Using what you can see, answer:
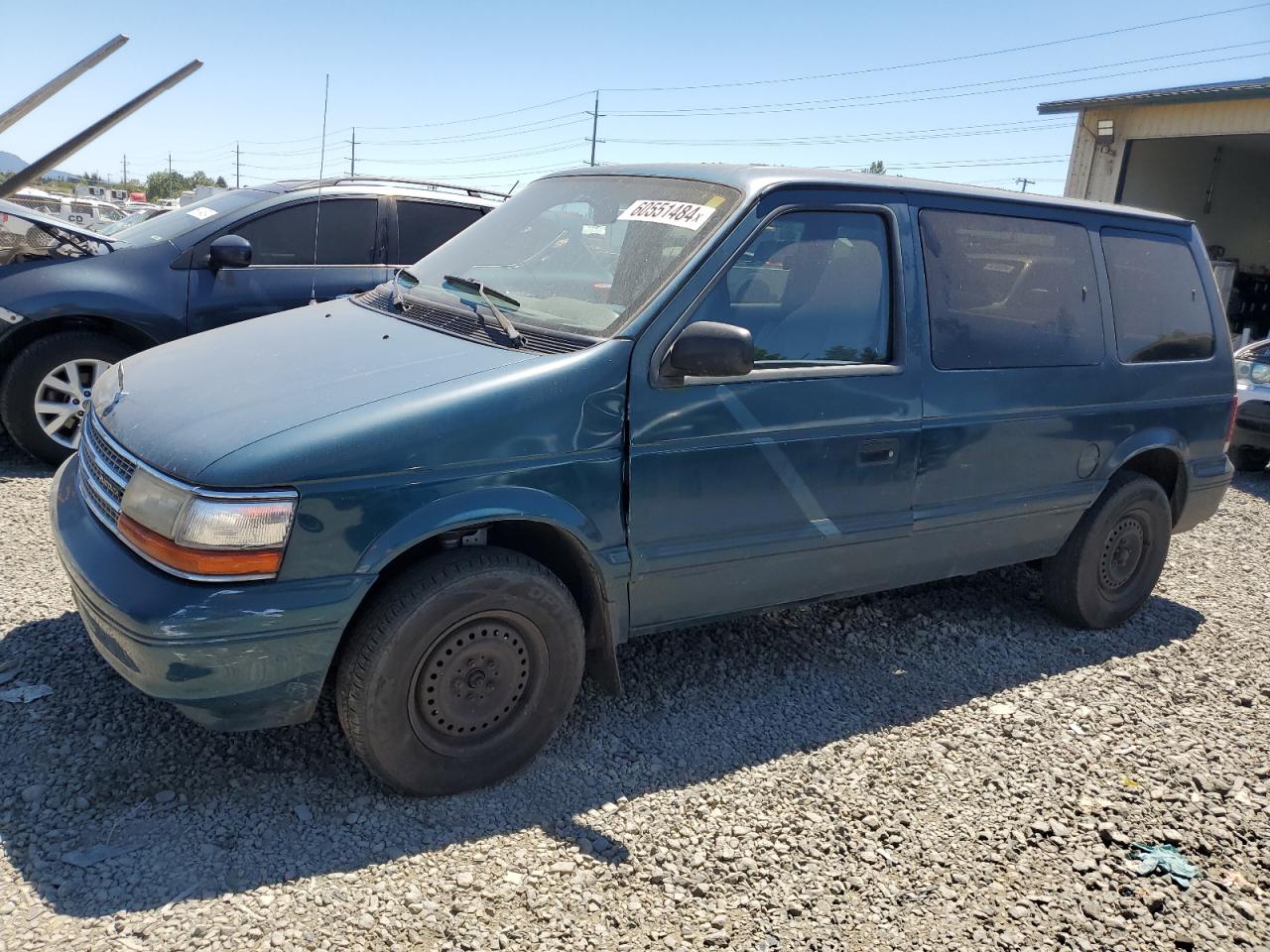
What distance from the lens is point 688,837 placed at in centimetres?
297

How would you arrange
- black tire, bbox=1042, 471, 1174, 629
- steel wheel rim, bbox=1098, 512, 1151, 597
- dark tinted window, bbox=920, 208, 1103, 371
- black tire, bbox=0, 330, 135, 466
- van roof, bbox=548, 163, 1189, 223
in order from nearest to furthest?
1. van roof, bbox=548, 163, 1189, 223
2. dark tinted window, bbox=920, 208, 1103, 371
3. black tire, bbox=1042, 471, 1174, 629
4. steel wheel rim, bbox=1098, 512, 1151, 597
5. black tire, bbox=0, 330, 135, 466

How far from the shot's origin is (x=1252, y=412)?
8820 millimetres

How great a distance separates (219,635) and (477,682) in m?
0.79

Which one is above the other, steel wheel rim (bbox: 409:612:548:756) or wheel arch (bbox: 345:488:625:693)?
wheel arch (bbox: 345:488:625:693)

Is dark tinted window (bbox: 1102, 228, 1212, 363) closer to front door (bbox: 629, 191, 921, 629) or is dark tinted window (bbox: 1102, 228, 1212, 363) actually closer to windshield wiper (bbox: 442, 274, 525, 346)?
front door (bbox: 629, 191, 921, 629)

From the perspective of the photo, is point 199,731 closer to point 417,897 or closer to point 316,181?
point 417,897

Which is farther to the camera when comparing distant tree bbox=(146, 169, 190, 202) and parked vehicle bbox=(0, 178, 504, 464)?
distant tree bbox=(146, 169, 190, 202)

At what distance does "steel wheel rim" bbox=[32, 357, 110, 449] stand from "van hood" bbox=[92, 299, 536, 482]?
267 centimetres

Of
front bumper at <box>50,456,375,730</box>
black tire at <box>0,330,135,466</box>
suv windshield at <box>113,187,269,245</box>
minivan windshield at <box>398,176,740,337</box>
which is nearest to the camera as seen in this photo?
front bumper at <box>50,456,375,730</box>

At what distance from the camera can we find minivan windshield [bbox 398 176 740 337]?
10.9 feet

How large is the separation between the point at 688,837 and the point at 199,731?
5.49ft

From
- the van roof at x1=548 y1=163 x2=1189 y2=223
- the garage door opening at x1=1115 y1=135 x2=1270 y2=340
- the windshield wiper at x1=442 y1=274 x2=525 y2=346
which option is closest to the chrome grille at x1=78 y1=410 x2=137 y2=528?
the windshield wiper at x1=442 y1=274 x2=525 y2=346

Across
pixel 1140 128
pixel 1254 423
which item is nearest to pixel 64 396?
pixel 1254 423

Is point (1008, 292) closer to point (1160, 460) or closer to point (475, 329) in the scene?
point (1160, 460)
